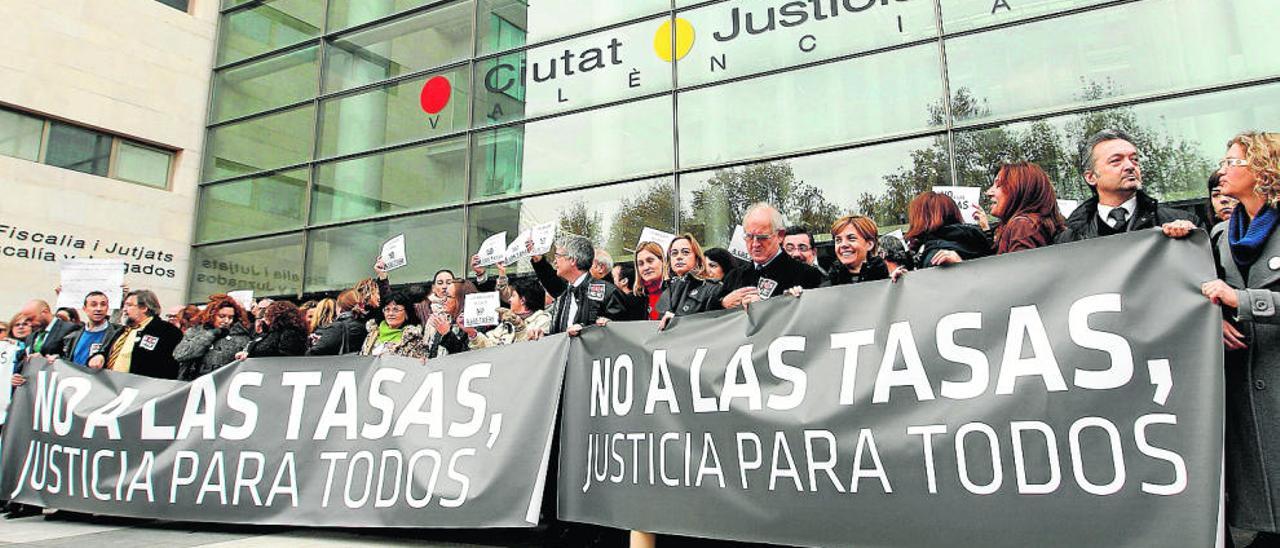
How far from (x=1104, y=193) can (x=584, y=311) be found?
278 centimetres

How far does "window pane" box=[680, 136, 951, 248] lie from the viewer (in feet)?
24.6

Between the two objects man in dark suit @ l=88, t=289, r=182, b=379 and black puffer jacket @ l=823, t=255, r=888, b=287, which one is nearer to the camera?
black puffer jacket @ l=823, t=255, r=888, b=287

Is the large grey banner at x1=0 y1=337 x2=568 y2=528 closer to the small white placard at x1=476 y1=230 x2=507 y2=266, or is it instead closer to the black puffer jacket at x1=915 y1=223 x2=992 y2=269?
the small white placard at x1=476 y1=230 x2=507 y2=266

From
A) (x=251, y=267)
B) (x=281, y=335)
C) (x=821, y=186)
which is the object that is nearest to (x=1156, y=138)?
(x=821, y=186)

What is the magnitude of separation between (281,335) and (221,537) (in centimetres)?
134

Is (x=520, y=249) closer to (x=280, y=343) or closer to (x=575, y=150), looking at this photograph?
(x=280, y=343)

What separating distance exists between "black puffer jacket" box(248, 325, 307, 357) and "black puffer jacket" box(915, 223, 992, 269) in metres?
4.16

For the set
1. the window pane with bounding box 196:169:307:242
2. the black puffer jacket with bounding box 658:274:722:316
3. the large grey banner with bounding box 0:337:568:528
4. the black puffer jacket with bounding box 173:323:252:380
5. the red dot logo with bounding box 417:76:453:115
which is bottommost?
the large grey banner with bounding box 0:337:568:528

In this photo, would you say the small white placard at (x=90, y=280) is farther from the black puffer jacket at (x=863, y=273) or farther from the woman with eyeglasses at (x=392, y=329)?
the black puffer jacket at (x=863, y=273)

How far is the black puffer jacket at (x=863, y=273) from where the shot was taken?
156 inches

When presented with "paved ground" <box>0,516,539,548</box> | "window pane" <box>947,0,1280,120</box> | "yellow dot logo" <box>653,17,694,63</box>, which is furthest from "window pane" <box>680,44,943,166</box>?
"paved ground" <box>0,516,539,548</box>

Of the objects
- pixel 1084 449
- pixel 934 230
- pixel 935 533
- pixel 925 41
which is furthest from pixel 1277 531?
pixel 925 41

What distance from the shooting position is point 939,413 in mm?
2961

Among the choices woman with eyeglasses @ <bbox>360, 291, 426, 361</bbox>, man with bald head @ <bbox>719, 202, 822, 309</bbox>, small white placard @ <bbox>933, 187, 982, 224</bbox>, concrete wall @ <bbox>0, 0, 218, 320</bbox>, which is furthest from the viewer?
concrete wall @ <bbox>0, 0, 218, 320</bbox>
